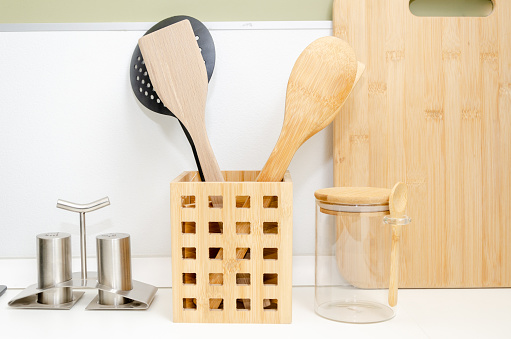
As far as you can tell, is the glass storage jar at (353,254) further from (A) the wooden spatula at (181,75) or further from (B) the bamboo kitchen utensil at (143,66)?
(B) the bamboo kitchen utensil at (143,66)

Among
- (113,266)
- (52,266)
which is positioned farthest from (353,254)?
(52,266)

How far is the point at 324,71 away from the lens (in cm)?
78

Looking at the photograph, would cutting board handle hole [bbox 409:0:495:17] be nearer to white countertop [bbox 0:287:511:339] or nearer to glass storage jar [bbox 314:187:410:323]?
glass storage jar [bbox 314:187:410:323]

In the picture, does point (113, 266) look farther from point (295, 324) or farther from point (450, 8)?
point (450, 8)

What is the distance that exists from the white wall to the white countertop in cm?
17

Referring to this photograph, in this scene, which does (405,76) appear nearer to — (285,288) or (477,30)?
(477,30)

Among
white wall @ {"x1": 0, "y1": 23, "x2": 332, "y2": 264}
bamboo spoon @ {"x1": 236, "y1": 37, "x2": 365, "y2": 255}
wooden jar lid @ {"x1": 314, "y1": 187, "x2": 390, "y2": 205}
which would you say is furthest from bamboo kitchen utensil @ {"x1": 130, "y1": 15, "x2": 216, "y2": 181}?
wooden jar lid @ {"x1": 314, "y1": 187, "x2": 390, "y2": 205}

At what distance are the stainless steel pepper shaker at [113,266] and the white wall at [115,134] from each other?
15 cm

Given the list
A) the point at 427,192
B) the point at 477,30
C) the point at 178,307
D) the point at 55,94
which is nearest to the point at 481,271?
the point at 427,192

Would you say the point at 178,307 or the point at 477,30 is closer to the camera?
the point at 178,307

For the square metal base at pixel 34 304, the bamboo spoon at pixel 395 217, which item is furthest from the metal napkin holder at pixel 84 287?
the bamboo spoon at pixel 395 217

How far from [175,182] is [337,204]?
0.24 meters

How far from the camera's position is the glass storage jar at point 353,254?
76cm

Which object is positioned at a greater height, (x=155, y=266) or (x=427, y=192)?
(x=427, y=192)
